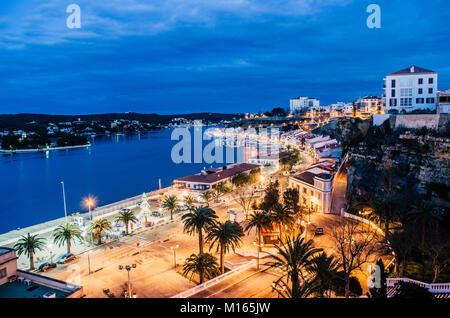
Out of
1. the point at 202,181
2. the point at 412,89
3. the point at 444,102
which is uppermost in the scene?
the point at 412,89

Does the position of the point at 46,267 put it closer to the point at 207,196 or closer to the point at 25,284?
the point at 25,284

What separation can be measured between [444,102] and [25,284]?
135ft

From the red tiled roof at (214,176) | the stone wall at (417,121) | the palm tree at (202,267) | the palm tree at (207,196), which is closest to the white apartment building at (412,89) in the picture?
the stone wall at (417,121)

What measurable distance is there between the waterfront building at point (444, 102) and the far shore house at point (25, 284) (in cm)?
3824

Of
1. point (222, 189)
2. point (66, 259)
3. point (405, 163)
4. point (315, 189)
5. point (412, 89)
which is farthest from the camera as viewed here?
point (222, 189)

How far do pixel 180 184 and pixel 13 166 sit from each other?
79889 mm

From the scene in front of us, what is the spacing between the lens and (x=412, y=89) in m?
38.8

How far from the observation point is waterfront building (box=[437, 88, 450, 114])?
33.8 m

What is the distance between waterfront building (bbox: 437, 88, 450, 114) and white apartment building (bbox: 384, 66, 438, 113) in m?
2.83

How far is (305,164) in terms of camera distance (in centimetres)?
6062

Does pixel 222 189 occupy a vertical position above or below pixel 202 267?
above

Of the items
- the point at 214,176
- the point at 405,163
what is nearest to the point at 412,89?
the point at 405,163

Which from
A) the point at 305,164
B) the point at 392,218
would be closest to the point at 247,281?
the point at 392,218
